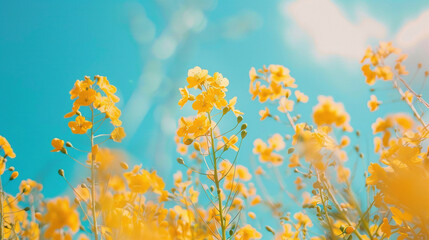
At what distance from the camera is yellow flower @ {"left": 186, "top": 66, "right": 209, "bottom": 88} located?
206 cm

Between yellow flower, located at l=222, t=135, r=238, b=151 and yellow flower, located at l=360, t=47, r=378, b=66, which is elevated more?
yellow flower, located at l=360, t=47, r=378, b=66

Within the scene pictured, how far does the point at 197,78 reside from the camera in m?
2.07

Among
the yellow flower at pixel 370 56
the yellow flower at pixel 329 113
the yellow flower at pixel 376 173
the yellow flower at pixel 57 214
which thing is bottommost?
the yellow flower at pixel 57 214

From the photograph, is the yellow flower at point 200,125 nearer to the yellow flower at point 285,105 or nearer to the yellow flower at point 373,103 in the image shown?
the yellow flower at point 285,105

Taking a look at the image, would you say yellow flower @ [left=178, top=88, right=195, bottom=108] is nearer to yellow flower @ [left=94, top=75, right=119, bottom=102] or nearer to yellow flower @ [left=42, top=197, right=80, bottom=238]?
yellow flower @ [left=94, top=75, right=119, bottom=102]

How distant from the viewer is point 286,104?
3.87 meters

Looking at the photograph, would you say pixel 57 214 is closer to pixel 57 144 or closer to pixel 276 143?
pixel 57 144

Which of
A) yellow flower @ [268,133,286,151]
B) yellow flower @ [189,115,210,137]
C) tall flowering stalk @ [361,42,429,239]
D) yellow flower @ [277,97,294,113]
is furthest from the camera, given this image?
yellow flower @ [268,133,286,151]

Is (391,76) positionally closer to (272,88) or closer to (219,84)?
(272,88)

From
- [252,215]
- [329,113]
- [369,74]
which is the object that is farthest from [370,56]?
[252,215]

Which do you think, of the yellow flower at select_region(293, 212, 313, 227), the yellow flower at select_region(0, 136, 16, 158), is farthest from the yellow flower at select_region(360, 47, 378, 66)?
the yellow flower at select_region(0, 136, 16, 158)

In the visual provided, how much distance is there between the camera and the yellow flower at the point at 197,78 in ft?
6.77

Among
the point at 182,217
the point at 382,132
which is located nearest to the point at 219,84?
the point at 182,217

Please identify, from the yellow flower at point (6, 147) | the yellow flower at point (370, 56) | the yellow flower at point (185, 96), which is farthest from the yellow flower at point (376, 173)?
the yellow flower at point (6, 147)
